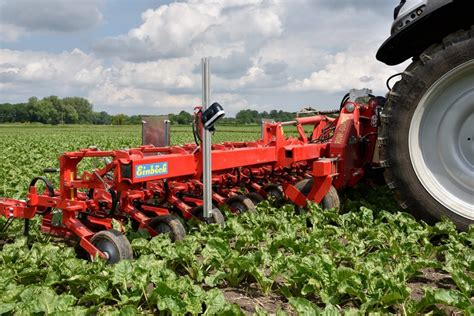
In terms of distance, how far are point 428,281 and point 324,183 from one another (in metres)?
1.63

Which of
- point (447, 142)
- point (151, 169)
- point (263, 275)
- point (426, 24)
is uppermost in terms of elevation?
point (426, 24)

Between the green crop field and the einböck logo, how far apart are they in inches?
19.7

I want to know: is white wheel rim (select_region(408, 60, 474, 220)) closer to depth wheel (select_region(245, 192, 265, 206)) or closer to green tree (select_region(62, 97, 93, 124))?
depth wheel (select_region(245, 192, 265, 206))

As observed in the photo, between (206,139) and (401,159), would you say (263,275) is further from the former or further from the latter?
(401,159)

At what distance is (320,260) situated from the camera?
274cm

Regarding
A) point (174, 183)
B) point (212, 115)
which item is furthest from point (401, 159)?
point (174, 183)

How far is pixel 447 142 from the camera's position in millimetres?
3561

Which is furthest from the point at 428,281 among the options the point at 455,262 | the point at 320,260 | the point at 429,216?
the point at 429,216

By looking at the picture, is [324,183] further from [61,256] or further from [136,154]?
[61,256]

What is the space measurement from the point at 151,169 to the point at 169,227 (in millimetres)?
591

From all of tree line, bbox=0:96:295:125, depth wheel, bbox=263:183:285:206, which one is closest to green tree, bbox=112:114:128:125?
tree line, bbox=0:96:295:125

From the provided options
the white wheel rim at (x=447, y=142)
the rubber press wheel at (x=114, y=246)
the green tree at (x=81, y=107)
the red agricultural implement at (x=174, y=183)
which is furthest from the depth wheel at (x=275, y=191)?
the green tree at (x=81, y=107)

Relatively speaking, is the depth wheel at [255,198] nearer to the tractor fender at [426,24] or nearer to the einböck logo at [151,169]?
the einböck logo at [151,169]

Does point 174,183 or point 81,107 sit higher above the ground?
point 81,107
